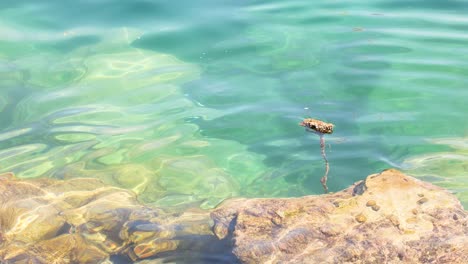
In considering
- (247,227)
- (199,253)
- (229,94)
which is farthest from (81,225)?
(229,94)

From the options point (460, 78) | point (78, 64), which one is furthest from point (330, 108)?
point (78, 64)

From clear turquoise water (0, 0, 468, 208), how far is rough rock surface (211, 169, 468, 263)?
1.00 metres

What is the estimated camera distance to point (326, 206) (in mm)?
3627

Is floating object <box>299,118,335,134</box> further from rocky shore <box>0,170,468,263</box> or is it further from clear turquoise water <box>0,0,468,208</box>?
rocky shore <box>0,170,468,263</box>

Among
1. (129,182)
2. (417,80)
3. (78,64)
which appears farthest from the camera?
(78,64)

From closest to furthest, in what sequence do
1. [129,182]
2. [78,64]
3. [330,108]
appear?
[129,182], [330,108], [78,64]

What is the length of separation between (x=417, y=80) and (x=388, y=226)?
3.17 metres

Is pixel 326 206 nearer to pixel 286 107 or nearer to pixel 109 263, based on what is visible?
pixel 109 263

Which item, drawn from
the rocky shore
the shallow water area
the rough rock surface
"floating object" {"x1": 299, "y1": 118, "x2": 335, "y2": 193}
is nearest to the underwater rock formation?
the rocky shore

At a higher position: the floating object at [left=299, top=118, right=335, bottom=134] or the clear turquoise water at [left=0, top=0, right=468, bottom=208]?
the floating object at [left=299, top=118, right=335, bottom=134]

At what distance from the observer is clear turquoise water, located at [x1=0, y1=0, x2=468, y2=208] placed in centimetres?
509

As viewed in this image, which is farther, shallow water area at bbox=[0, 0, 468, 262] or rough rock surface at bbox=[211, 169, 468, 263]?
shallow water area at bbox=[0, 0, 468, 262]

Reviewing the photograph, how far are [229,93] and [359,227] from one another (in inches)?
118

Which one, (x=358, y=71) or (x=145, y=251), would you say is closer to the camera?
(x=145, y=251)
